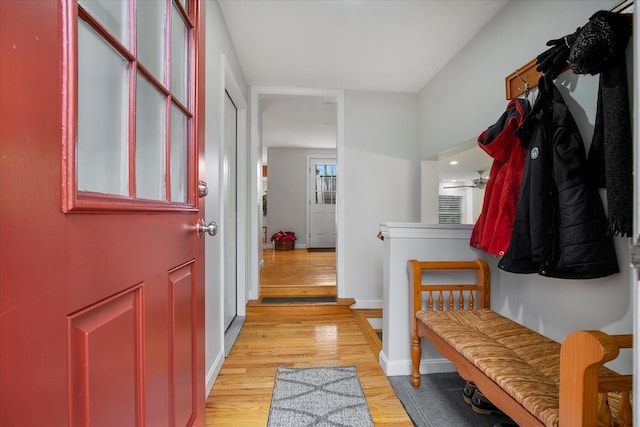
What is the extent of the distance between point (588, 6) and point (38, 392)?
6.89ft

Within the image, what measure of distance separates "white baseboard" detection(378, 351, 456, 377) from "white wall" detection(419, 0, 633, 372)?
502 millimetres

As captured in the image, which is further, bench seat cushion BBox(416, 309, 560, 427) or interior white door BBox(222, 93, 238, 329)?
interior white door BBox(222, 93, 238, 329)

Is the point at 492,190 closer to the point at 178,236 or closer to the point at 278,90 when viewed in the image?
the point at 178,236

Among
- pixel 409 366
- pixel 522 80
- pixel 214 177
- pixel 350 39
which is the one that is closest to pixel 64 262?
pixel 214 177

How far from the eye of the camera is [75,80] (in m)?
0.49

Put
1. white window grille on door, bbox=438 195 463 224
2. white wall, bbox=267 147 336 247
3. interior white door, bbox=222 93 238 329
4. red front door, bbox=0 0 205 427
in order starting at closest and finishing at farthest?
red front door, bbox=0 0 205 427 → interior white door, bbox=222 93 238 329 → white wall, bbox=267 147 336 247 → white window grille on door, bbox=438 195 463 224

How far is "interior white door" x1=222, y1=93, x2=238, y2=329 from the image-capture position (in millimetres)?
2402

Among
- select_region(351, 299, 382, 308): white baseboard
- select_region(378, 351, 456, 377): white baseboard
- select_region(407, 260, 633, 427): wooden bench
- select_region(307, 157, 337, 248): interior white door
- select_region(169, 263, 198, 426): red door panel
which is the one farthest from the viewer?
select_region(307, 157, 337, 248): interior white door

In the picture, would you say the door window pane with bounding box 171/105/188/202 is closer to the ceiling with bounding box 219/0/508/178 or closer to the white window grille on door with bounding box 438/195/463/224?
the ceiling with bounding box 219/0/508/178

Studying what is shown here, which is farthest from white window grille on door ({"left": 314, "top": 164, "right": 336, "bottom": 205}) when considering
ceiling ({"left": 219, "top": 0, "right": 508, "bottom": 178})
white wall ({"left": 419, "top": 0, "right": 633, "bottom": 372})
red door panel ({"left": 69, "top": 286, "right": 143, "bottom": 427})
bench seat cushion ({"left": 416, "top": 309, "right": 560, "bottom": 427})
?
red door panel ({"left": 69, "top": 286, "right": 143, "bottom": 427})

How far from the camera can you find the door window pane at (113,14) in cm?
58

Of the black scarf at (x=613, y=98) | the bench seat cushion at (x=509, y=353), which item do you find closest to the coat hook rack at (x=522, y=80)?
the black scarf at (x=613, y=98)

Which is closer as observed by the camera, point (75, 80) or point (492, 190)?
point (75, 80)

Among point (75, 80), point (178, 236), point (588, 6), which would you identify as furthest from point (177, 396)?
point (588, 6)
